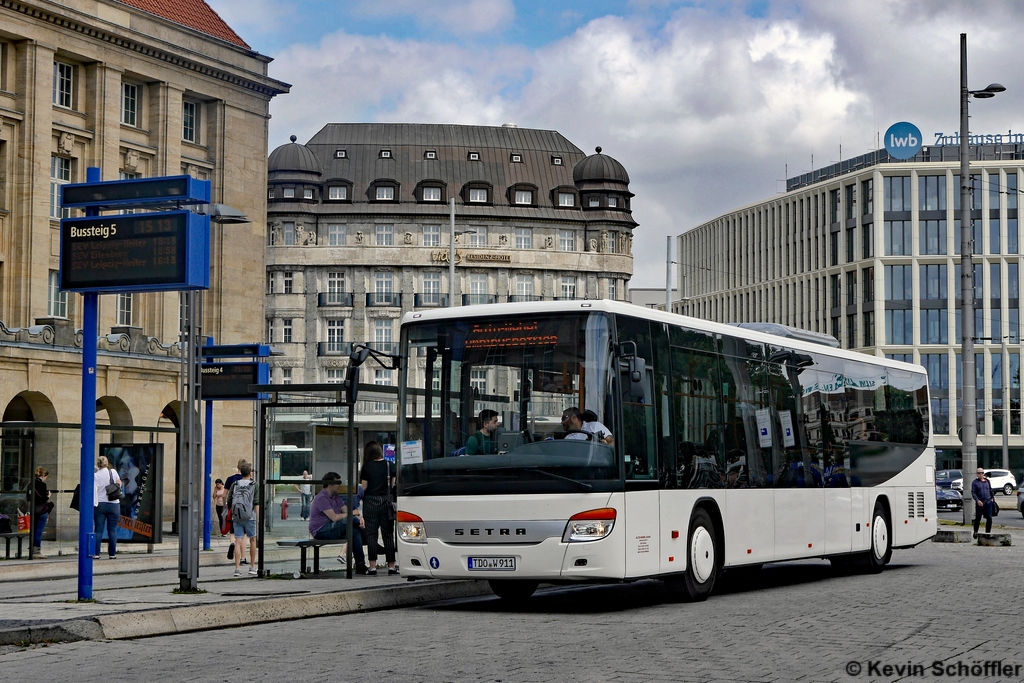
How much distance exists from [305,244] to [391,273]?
21.4ft

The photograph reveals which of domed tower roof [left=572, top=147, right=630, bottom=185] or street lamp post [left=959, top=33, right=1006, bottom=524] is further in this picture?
domed tower roof [left=572, top=147, right=630, bottom=185]

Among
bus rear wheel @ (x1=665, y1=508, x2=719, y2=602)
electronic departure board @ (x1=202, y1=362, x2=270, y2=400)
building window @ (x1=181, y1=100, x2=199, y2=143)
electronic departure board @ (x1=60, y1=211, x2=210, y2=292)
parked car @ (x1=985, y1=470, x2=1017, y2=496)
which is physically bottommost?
parked car @ (x1=985, y1=470, x2=1017, y2=496)

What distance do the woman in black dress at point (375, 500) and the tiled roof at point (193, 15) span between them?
94.4ft

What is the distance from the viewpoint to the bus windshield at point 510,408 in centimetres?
1469

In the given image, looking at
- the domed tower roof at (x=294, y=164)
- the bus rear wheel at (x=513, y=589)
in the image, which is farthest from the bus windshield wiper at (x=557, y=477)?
the domed tower roof at (x=294, y=164)

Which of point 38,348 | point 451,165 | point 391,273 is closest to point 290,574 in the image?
point 38,348

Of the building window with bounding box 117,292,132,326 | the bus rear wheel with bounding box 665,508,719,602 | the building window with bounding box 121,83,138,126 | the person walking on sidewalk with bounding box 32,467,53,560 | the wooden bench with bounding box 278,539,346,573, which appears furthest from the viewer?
the building window with bounding box 121,83,138,126

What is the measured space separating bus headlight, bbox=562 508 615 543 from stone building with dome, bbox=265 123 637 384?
3435 inches

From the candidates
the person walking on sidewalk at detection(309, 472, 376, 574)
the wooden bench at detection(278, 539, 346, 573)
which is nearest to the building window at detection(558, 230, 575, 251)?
the person walking on sidewalk at detection(309, 472, 376, 574)

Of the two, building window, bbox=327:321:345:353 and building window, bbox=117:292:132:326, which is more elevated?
building window, bbox=327:321:345:353

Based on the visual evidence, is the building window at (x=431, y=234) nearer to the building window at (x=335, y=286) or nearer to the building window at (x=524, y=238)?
the building window at (x=524, y=238)

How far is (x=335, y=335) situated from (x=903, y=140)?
189 feet

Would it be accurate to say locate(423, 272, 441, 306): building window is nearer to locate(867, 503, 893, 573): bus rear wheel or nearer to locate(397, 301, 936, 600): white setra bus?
locate(867, 503, 893, 573): bus rear wheel

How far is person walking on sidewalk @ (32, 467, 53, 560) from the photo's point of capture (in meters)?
23.9
